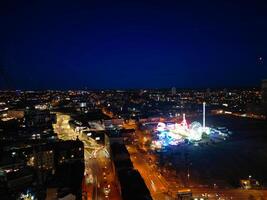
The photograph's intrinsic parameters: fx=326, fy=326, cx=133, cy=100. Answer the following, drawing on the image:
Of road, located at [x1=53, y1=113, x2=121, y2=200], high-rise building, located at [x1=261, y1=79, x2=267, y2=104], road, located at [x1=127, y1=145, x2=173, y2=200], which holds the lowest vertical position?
road, located at [x1=53, y1=113, x2=121, y2=200]

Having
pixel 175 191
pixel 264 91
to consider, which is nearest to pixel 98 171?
pixel 175 191

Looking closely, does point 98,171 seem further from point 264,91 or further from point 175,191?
point 264,91

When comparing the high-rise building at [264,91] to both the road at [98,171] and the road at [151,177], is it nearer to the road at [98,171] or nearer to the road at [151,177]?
the road at [98,171]

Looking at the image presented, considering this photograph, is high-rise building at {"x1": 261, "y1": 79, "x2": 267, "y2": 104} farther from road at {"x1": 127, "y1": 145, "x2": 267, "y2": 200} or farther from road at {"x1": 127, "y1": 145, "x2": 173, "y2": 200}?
road at {"x1": 127, "y1": 145, "x2": 267, "y2": 200}

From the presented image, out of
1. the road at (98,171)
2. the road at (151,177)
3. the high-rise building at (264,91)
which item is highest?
the high-rise building at (264,91)

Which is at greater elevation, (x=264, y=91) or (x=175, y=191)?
(x=264, y=91)

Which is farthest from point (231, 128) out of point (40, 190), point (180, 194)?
point (40, 190)

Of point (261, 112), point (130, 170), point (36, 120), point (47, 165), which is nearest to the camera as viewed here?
point (130, 170)

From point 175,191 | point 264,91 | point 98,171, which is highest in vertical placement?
point 264,91

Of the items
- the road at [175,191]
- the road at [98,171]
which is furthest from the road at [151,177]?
the road at [98,171]

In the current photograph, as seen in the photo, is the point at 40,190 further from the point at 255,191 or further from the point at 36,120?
the point at 36,120

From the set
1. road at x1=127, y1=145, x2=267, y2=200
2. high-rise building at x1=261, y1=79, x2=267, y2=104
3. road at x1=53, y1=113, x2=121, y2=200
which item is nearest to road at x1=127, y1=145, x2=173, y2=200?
road at x1=127, y1=145, x2=267, y2=200
